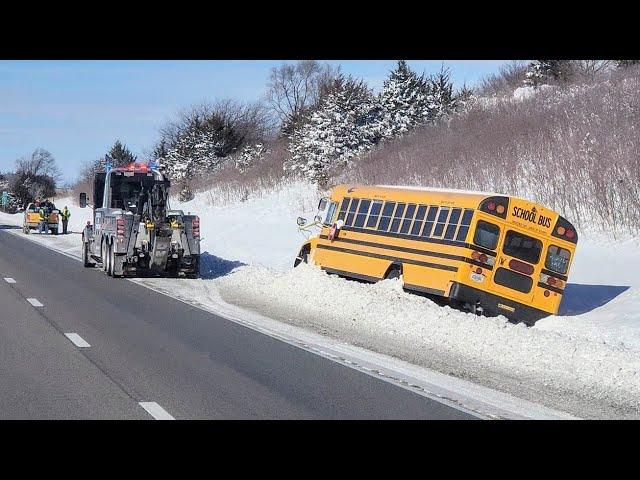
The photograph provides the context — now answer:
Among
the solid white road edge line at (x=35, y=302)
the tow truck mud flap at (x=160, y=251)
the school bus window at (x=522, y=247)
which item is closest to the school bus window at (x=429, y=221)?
the school bus window at (x=522, y=247)

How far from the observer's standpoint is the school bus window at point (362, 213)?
23.6 m

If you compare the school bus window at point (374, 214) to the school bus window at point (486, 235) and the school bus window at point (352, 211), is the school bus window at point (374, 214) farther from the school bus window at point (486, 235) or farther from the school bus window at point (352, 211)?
the school bus window at point (486, 235)

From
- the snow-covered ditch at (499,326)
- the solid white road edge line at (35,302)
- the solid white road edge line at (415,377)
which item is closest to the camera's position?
the solid white road edge line at (415,377)

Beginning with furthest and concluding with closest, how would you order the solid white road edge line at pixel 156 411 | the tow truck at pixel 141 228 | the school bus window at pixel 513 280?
1. the tow truck at pixel 141 228
2. the school bus window at pixel 513 280
3. the solid white road edge line at pixel 156 411

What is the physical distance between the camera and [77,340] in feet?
47.6

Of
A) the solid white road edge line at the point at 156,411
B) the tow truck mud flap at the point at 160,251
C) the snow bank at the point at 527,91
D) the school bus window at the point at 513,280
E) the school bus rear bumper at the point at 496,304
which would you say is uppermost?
the snow bank at the point at 527,91

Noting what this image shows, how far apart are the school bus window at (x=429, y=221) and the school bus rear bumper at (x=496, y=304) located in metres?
1.74

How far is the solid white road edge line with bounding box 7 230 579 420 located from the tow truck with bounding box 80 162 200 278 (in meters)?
8.62

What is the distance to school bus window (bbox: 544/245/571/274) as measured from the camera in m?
20.5
